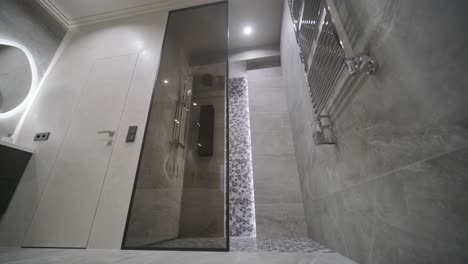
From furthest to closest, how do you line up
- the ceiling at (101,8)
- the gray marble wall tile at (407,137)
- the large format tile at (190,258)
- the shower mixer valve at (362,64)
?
the ceiling at (101,8)
the large format tile at (190,258)
the shower mixer valve at (362,64)
the gray marble wall tile at (407,137)

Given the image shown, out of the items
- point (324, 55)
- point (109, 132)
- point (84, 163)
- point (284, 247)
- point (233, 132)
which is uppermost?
point (233, 132)

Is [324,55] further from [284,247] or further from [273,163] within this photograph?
[273,163]

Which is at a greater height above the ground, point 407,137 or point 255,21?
point 255,21

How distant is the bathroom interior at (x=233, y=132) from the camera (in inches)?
19.0

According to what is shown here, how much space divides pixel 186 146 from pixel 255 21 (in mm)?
2003

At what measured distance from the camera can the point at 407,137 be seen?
521mm

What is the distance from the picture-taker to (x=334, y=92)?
94 cm

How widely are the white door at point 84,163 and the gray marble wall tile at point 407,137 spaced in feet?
6.11

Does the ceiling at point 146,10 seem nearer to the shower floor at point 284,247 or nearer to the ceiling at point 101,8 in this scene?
the ceiling at point 101,8

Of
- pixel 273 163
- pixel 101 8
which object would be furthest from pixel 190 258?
pixel 101 8

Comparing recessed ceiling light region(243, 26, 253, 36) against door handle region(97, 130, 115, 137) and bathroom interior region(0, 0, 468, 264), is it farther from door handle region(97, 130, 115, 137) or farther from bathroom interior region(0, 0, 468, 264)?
door handle region(97, 130, 115, 137)

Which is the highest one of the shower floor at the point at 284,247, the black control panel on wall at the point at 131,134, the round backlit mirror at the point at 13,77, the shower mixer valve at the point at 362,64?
the round backlit mirror at the point at 13,77

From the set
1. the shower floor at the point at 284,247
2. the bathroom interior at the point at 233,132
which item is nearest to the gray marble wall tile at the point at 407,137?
the bathroom interior at the point at 233,132

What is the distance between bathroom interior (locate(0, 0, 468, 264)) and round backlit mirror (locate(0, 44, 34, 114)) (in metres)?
0.02
